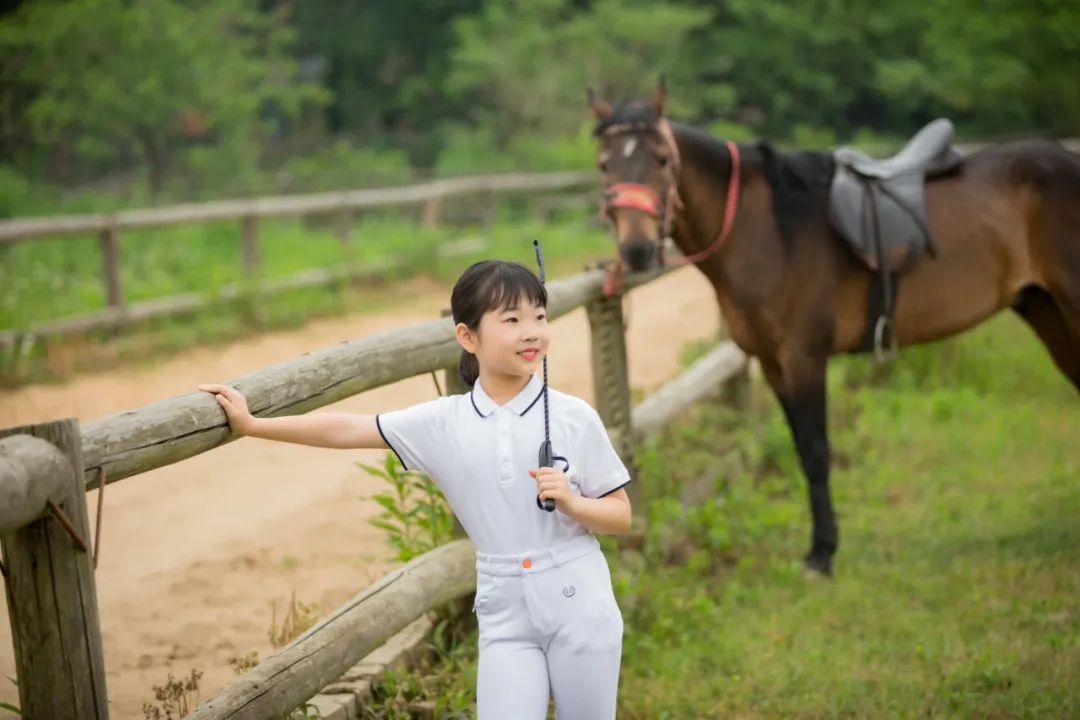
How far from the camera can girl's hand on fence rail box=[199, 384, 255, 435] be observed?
2379 millimetres

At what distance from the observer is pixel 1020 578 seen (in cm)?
477

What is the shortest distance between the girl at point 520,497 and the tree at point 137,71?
18902mm

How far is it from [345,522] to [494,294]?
3.43 m

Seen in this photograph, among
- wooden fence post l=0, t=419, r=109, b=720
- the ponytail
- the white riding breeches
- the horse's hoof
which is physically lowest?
the horse's hoof

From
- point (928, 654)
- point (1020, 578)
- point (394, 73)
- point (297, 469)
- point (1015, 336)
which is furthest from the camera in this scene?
point (394, 73)

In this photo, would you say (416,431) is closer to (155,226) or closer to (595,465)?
(595,465)

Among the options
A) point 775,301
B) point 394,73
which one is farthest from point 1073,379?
point 394,73

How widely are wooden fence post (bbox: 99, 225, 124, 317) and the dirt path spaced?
81 centimetres

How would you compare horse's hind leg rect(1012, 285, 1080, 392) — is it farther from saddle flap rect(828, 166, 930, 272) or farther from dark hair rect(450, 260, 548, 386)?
dark hair rect(450, 260, 548, 386)

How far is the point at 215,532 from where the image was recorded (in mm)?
5395

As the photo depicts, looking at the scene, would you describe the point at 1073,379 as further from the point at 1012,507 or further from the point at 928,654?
the point at 928,654

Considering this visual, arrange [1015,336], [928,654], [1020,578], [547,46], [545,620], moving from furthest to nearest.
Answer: [547,46] → [1015,336] → [1020,578] → [928,654] → [545,620]

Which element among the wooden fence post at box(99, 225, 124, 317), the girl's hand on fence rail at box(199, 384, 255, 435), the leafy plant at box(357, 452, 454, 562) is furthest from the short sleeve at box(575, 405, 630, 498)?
the wooden fence post at box(99, 225, 124, 317)

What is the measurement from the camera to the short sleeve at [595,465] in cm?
230
